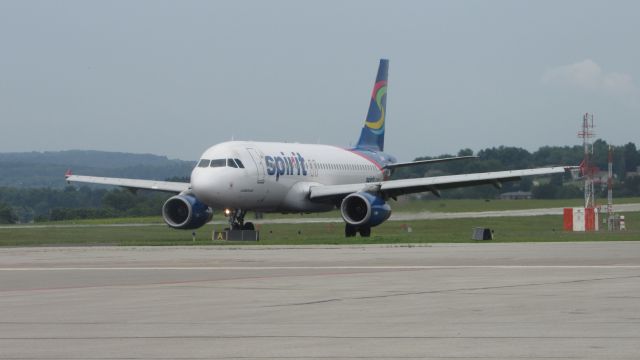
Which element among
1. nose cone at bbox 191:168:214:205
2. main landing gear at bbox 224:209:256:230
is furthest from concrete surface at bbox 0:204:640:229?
nose cone at bbox 191:168:214:205

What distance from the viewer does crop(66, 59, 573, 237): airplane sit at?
42625 mm

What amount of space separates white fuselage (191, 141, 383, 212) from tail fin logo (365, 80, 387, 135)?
5.30 m

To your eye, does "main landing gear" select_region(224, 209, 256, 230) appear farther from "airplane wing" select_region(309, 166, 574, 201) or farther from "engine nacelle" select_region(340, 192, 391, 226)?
"engine nacelle" select_region(340, 192, 391, 226)

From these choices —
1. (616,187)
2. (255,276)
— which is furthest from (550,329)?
(616,187)

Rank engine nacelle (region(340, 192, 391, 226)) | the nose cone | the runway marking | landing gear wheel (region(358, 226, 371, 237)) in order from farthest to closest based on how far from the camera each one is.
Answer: landing gear wheel (region(358, 226, 371, 237))
engine nacelle (region(340, 192, 391, 226))
the nose cone
the runway marking

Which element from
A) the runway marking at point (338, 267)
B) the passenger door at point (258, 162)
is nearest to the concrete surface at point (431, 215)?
the passenger door at point (258, 162)

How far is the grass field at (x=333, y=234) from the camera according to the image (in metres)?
37.6

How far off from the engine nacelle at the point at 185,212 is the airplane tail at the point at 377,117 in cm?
1384

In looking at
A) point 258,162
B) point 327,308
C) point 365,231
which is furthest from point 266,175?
point 327,308

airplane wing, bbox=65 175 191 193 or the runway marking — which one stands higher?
airplane wing, bbox=65 175 191 193

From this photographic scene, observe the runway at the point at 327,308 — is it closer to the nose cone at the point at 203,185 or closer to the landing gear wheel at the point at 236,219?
the nose cone at the point at 203,185

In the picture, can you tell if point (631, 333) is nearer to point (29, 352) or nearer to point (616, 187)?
point (29, 352)

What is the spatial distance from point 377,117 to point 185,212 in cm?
1551

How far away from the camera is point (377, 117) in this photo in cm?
5756
